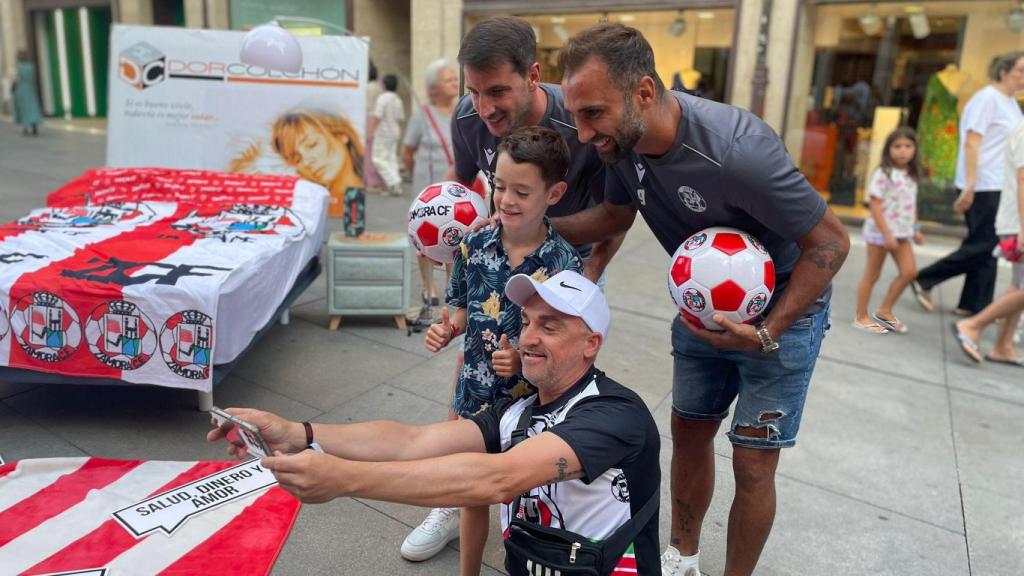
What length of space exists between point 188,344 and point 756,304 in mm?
2709

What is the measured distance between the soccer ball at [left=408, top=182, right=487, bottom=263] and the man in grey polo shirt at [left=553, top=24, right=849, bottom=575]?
41 cm

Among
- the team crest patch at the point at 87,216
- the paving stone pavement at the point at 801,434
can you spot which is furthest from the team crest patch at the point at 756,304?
the team crest patch at the point at 87,216

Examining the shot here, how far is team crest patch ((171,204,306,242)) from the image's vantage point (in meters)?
4.67

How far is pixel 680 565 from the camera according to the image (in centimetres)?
269

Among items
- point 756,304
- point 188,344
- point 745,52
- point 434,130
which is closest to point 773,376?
point 756,304

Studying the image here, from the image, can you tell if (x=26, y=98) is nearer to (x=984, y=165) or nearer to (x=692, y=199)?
(x=984, y=165)

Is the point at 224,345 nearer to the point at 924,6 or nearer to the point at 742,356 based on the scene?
the point at 742,356

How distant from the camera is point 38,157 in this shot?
41.7 feet

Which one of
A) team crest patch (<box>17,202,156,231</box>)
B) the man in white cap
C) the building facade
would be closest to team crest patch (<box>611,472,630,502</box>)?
the man in white cap

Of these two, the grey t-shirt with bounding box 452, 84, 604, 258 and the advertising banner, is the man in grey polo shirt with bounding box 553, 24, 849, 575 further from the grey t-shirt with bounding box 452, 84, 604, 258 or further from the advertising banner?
the advertising banner

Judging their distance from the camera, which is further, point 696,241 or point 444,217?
point 444,217

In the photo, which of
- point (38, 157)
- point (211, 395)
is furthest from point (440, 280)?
point (38, 157)

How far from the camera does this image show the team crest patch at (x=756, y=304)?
200 centimetres

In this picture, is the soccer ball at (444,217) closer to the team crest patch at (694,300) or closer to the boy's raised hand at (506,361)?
the boy's raised hand at (506,361)
